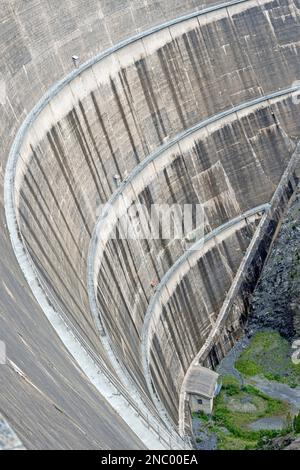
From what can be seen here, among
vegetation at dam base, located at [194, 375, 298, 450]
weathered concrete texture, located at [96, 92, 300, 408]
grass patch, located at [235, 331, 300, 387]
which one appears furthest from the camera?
grass patch, located at [235, 331, 300, 387]

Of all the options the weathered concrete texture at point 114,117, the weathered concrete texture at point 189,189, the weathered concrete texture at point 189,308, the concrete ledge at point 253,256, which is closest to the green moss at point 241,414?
the concrete ledge at point 253,256

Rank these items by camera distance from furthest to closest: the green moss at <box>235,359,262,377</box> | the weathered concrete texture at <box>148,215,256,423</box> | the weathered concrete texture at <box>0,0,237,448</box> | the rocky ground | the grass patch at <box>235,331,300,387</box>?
1. the green moss at <box>235,359,262,377</box>
2. the grass patch at <box>235,331,300,387</box>
3. the weathered concrete texture at <box>148,215,256,423</box>
4. the rocky ground
5. the weathered concrete texture at <box>0,0,237,448</box>

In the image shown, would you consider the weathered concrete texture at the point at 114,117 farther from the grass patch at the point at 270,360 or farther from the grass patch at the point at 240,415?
the grass patch at the point at 240,415

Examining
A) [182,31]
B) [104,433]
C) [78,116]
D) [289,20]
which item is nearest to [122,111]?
[78,116]

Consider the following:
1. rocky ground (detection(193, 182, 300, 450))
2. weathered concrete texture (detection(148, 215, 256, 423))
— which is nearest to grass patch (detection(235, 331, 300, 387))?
rocky ground (detection(193, 182, 300, 450))

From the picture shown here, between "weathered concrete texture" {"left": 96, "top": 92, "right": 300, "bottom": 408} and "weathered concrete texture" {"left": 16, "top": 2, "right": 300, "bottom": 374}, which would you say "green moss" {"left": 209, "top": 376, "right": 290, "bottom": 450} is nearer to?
"weathered concrete texture" {"left": 96, "top": 92, "right": 300, "bottom": 408}

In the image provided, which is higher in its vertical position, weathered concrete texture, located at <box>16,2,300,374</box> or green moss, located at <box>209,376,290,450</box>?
weathered concrete texture, located at <box>16,2,300,374</box>
